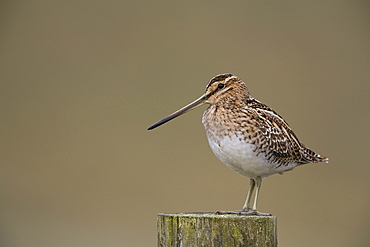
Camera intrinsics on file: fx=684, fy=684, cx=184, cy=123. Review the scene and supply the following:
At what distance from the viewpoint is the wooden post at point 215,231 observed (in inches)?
153

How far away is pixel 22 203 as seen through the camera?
1049 cm

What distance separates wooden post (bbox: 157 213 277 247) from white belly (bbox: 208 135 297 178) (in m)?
1.04

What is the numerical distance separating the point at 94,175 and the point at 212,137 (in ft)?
20.1

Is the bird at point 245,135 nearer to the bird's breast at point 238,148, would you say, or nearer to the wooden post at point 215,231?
the bird's breast at point 238,148

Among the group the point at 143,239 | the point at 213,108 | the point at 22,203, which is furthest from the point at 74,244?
the point at 213,108

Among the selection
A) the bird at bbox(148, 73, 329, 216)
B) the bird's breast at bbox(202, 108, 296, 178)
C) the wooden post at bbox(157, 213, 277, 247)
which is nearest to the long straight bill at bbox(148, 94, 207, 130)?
the bird at bbox(148, 73, 329, 216)

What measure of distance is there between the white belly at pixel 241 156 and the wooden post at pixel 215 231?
104cm

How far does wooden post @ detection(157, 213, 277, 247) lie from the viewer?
388 centimetres

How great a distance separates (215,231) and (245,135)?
1.26 m

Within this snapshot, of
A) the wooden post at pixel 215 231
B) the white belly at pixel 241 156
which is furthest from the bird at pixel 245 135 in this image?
the wooden post at pixel 215 231

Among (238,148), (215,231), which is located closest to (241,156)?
(238,148)

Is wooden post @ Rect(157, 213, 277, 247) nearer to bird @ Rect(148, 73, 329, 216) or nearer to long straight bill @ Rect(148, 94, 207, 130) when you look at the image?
bird @ Rect(148, 73, 329, 216)

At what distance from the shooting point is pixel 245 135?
4.99 metres

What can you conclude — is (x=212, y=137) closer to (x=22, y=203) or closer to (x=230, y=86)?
(x=230, y=86)
